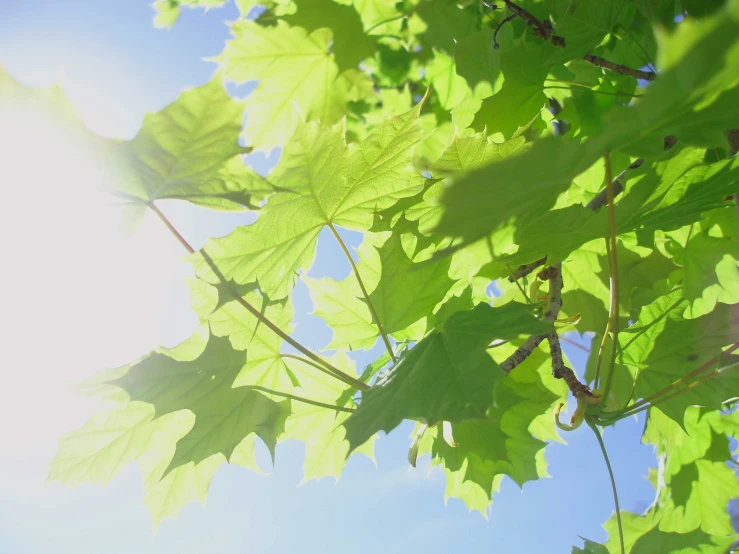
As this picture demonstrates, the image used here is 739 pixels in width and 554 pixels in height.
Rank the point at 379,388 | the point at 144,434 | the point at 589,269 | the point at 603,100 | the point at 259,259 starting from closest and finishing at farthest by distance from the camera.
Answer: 1. the point at 379,388
2. the point at 259,259
3. the point at 144,434
4. the point at 603,100
5. the point at 589,269

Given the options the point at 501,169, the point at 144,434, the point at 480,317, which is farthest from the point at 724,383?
the point at 144,434

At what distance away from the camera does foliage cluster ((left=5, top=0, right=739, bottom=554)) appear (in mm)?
646

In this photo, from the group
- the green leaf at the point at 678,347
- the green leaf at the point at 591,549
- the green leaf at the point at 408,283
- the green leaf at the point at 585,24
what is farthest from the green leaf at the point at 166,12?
the green leaf at the point at 591,549

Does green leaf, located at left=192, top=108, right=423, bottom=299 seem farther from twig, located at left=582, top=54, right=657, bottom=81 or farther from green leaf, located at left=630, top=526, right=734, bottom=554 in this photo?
green leaf, located at left=630, top=526, right=734, bottom=554

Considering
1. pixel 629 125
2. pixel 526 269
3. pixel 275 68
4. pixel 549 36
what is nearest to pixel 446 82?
pixel 275 68

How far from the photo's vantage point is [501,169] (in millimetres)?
465

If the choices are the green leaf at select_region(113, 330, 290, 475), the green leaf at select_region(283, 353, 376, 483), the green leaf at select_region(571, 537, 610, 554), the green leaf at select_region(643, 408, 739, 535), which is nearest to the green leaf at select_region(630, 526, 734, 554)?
the green leaf at select_region(571, 537, 610, 554)

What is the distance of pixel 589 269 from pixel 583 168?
1.04 meters

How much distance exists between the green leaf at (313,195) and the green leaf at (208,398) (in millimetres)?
160

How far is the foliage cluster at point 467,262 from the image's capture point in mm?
646

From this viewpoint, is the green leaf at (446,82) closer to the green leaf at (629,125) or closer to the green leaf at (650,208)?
the green leaf at (650,208)

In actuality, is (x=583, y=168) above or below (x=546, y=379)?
below

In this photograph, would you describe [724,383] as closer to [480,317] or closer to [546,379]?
[546,379]

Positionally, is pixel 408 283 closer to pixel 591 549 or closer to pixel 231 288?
pixel 231 288
